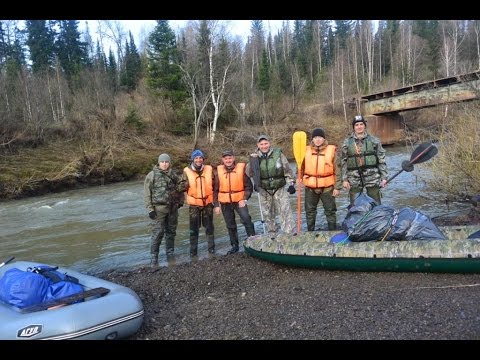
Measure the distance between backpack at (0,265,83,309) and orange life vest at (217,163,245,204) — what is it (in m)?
2.86

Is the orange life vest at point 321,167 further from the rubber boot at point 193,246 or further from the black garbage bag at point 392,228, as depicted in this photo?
the rubber boot at point 193,246

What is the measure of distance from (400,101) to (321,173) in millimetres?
19087

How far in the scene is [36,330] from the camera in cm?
360

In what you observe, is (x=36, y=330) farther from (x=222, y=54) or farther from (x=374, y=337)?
(x=222, y=54)

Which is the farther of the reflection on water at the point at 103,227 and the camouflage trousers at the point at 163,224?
the reflection on water at the point at 103,227

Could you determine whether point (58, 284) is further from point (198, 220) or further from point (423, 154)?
point (423, 154)

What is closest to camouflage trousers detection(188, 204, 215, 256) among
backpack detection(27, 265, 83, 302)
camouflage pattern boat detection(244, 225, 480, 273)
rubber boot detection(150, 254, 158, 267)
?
rubber boot detection(150, 254, 158, 267)

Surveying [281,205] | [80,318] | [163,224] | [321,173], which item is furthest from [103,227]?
[80,318]

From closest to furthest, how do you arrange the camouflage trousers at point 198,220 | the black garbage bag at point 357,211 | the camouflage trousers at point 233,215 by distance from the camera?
1. the black garbage bag at point 357,211
2. the camouflage trousers at point 233,215
3. the camouflage trousers at point 198,220

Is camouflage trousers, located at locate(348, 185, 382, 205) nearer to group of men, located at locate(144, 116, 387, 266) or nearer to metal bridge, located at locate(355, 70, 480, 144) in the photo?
group of men, located at locate(144, 116, 387, 266)

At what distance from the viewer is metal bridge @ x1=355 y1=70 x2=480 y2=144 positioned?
751 inches

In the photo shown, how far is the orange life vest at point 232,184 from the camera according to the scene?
6723 millimetres

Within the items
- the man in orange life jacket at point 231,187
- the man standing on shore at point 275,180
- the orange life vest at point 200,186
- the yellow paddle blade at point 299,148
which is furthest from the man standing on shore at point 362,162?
the orange life vest at point 200,186

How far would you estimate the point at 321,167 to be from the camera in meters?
6.61
